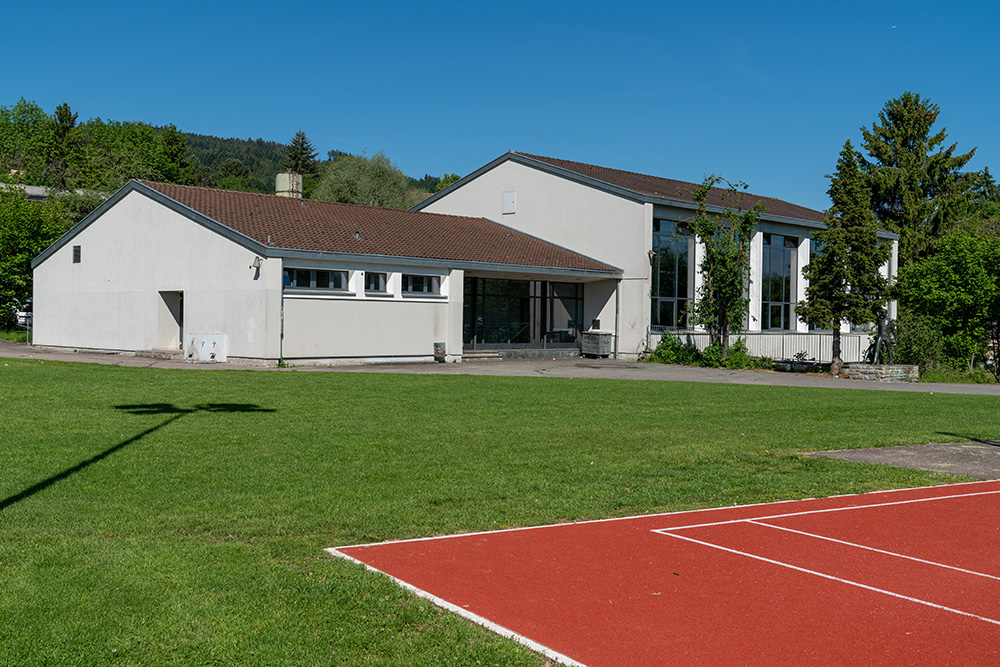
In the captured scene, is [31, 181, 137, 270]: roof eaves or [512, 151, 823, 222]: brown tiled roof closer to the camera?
[31, 181, 137, 270]: roof eaves

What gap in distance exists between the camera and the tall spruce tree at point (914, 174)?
5741cm

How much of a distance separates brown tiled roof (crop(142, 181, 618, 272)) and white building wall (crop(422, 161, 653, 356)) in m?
0.75

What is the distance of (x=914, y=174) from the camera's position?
5794cm

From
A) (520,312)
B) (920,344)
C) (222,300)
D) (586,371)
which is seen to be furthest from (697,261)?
(222,300)

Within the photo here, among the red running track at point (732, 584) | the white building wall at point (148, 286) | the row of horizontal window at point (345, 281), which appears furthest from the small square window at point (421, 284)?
the red running track at point (732, 584)

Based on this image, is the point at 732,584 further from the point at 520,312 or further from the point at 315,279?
the point at 520,312

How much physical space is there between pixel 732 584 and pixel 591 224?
33745 millimetres

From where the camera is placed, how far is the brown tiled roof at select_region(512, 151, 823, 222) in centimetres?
4062

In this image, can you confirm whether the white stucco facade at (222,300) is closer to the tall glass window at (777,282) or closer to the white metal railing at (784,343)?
the white metal railing at (784,343)

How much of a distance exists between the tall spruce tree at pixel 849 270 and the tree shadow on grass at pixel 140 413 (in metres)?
21.4

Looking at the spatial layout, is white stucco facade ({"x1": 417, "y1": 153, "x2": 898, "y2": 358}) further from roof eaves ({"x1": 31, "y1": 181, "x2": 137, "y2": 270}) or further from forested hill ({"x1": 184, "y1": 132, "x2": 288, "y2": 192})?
forested hill ({"x1": 184, "y1": 132, "x2": 288, "y2": 192})

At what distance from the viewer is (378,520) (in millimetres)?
8172

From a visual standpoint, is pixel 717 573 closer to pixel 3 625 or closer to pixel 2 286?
pixel 3 625

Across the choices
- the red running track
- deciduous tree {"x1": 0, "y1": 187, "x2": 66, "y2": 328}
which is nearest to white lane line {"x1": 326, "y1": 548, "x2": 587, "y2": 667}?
the red running track
